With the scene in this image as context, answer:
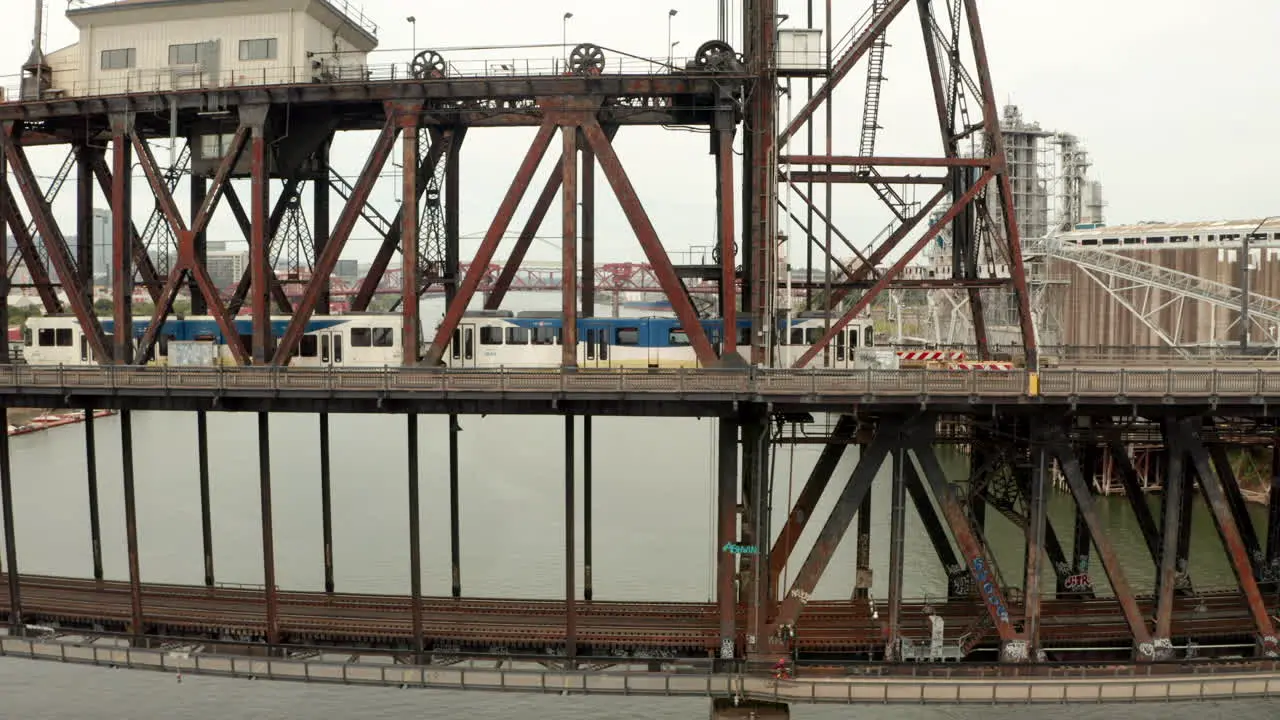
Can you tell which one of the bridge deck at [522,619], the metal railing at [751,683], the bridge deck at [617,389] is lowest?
the metal railing at [751,683]

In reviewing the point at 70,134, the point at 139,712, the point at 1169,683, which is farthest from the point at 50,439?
the point at 1169,683

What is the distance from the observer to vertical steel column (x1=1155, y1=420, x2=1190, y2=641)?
31.6 m

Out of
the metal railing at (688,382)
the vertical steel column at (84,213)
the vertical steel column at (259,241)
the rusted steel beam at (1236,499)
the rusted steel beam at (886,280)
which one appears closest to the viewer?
the metal railing at (688,382)

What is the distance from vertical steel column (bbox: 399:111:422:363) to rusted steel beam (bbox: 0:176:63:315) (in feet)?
50.7

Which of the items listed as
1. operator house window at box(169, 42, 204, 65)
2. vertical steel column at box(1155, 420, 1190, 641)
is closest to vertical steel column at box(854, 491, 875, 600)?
vertical steel column at box(1155, 420, 1190, 641)

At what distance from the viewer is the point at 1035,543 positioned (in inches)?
1244

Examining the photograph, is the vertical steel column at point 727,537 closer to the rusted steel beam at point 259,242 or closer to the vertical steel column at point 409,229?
the vertical steel column at point 409,229

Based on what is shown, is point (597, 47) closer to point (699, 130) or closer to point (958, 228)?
point (699, 130)

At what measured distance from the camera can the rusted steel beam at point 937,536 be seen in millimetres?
35094

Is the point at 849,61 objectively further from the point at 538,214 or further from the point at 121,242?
the point at 121,242

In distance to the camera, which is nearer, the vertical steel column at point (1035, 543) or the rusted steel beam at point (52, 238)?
the vertical steel column at point (1035, 543)

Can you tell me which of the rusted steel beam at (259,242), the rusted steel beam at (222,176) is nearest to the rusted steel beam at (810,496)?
the rusted steel beam at (259,242)

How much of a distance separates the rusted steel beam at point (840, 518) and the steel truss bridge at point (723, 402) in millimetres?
90

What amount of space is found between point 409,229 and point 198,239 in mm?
9175
